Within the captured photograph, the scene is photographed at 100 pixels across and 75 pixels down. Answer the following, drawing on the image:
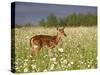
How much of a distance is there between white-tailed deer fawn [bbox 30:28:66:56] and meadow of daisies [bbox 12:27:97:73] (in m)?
0.04

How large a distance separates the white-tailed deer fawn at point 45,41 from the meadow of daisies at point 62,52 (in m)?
0.04

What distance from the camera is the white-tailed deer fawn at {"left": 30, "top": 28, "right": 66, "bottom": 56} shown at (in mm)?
2404

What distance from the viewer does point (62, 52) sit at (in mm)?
2516

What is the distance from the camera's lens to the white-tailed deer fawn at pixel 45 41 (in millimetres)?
2404

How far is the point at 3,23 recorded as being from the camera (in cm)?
231

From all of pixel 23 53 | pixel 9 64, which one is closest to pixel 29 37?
pixel 23 53

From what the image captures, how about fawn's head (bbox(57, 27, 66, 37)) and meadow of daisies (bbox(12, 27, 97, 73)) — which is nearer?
meadow of daisies (bbox(12, 27, 97, 73))

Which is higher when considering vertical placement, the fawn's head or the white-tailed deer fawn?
the fawn's head

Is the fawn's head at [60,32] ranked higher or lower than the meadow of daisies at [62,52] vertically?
higher

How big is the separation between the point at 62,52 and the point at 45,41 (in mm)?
235

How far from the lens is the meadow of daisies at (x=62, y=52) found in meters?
2.34

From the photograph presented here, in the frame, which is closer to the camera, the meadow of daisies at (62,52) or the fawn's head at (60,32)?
the meadow of daisies at (62,52)

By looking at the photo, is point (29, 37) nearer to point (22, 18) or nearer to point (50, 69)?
point (22, 18)

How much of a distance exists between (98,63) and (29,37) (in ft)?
3.04
